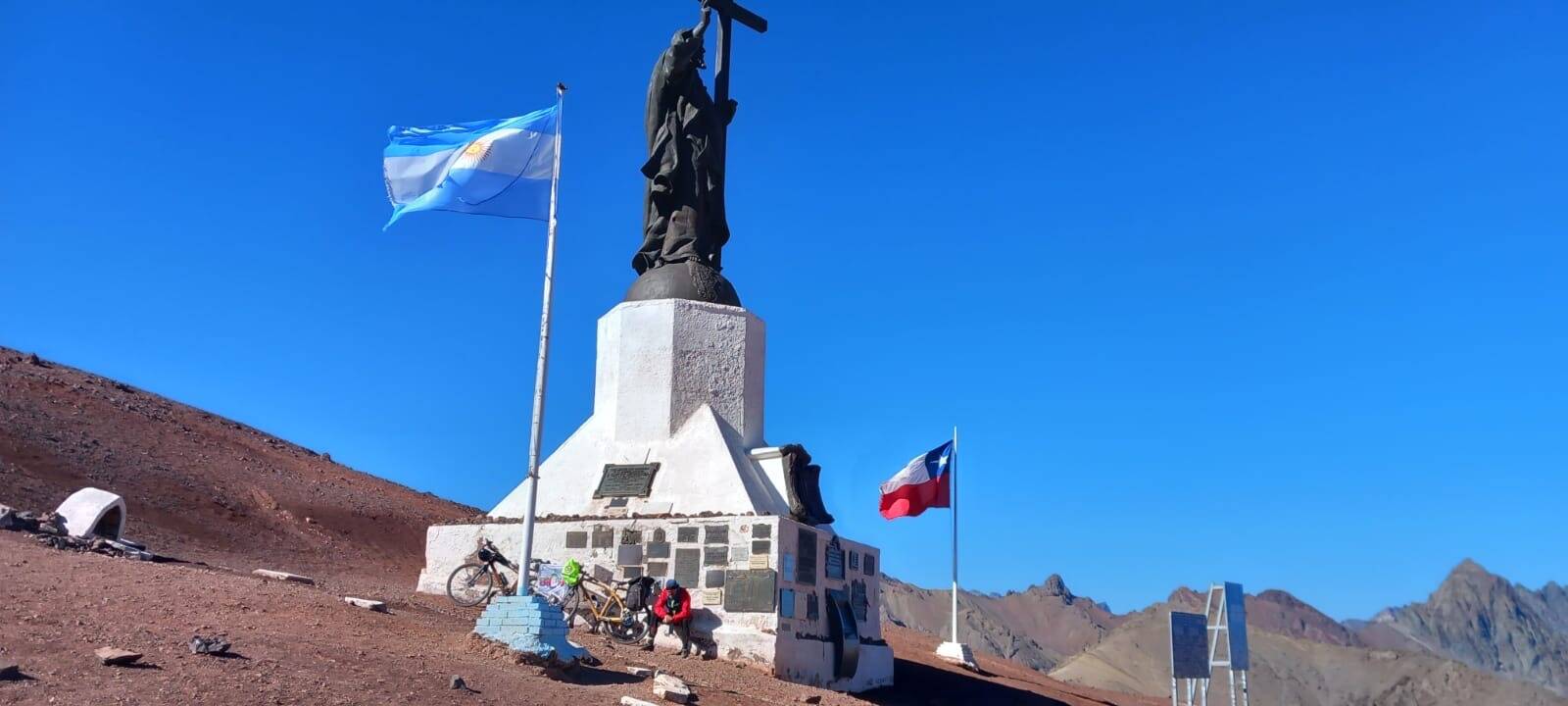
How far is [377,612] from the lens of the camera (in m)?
11.1

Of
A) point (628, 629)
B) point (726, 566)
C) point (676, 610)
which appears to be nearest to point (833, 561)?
point (726, 566)

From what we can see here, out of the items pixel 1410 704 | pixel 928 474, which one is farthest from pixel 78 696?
pixel 1410 704

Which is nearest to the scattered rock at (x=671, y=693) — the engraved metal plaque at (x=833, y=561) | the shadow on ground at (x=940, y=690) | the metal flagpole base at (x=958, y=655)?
the engraved metal plaque at (x=833, y=561)

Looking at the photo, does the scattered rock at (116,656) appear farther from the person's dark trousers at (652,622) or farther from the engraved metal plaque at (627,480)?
the engraved metal plaque at (627,480)

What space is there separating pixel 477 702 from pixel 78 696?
92.3 inches

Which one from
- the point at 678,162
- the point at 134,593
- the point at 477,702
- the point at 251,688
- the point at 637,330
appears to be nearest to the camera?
the point at 251,688

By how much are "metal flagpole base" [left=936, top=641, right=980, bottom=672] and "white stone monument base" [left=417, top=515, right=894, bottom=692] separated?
6.80 meters

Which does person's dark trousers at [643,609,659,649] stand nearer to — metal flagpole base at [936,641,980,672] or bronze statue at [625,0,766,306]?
bronze statue at [625,0,766,306]

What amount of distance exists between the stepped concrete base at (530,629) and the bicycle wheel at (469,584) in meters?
3.07

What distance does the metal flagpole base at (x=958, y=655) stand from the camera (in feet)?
68.8

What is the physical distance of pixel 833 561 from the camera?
1419 centimetres

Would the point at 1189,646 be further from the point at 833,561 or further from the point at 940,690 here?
the point at 940,690

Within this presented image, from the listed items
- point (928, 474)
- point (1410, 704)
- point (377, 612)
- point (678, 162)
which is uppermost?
point (678, 162)

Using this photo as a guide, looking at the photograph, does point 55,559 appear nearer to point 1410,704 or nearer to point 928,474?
point 928,474
